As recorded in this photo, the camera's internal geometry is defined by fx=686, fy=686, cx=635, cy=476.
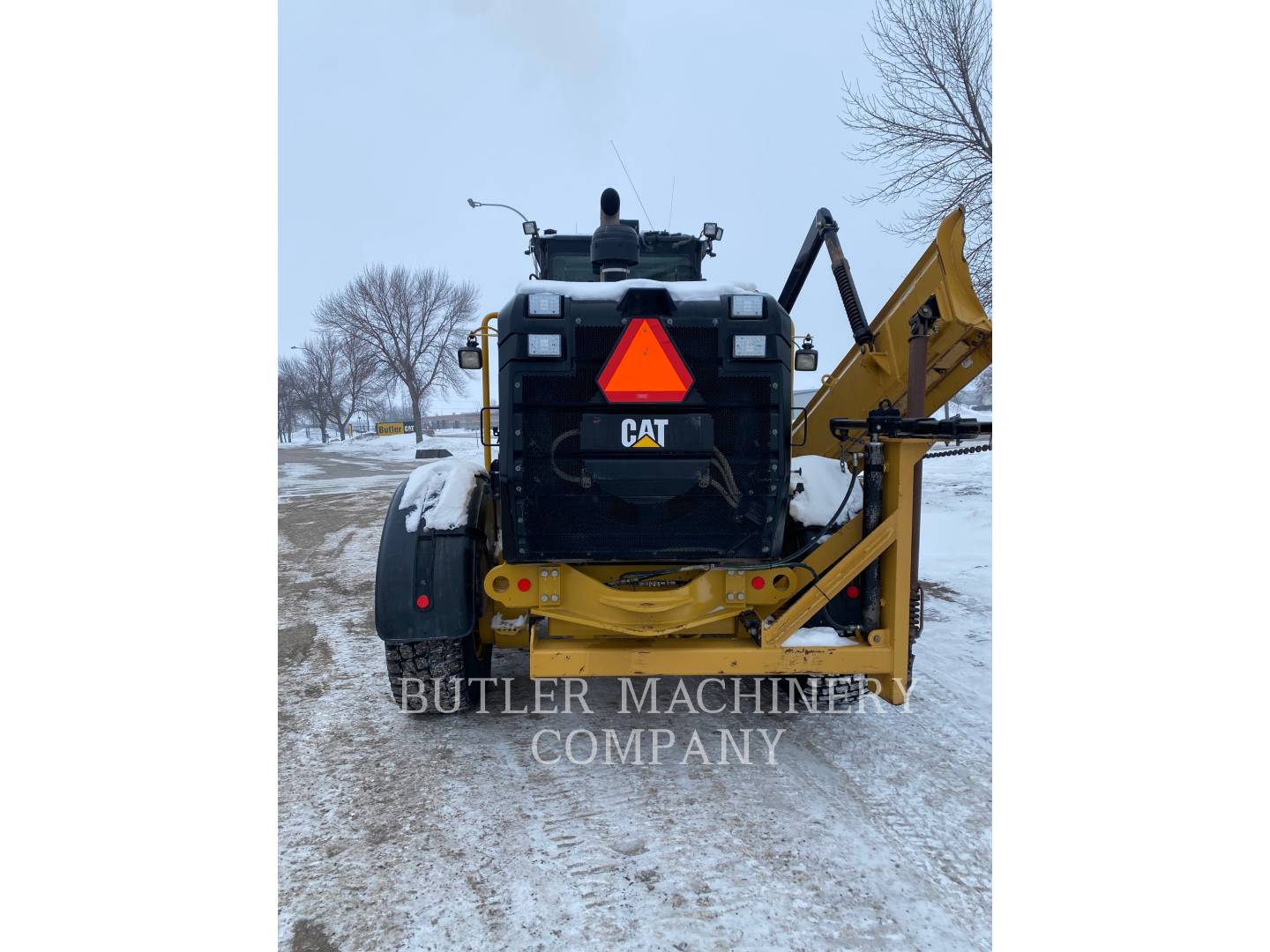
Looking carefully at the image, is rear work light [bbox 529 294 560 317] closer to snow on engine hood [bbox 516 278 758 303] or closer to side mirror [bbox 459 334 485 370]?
snow on engine hood [bbox 516 278 758 303]

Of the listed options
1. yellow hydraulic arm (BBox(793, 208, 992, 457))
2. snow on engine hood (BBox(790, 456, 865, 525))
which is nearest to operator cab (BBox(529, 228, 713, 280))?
yellow hydraulic arm (BBox(793, 208, 992, 457))

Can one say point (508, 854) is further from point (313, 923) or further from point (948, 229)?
point (948, 229)

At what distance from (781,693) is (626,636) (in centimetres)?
133

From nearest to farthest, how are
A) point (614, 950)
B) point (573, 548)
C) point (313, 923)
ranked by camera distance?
point (614, 950) → point (313, 923) → point (573, 548)

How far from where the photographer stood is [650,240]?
5.17 m

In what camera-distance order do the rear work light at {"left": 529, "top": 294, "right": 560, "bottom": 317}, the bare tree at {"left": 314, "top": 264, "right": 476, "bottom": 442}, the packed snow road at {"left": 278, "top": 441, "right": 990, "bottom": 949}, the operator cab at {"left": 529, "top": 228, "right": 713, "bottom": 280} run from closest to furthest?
the packed snow road at {"left": 278, "top": 441, "right": 990, "bottom": 949}
the rear work light at {"left": 529, "top": 294, "right": 560, "bottom": 317}
the operator cab at {"left": 529, "top": 228, "right": 713, "bottom": 280}
the bare tree at {"left": 314, "top": 264, "right": 476, "bottom": 442}

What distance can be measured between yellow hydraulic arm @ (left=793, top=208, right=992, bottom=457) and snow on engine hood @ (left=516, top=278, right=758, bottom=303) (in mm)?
918

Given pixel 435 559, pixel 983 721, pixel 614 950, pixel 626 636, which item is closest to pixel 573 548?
pixel 626 636

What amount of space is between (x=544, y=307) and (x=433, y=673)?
2.02m

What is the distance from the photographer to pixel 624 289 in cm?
303

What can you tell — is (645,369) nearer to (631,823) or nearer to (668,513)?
(668,513)

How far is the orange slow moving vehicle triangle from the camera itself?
3.00m

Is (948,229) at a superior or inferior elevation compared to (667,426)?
superior

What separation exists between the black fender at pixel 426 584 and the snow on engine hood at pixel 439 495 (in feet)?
0.16
